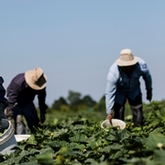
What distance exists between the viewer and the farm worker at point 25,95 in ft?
27.3

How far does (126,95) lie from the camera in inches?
332

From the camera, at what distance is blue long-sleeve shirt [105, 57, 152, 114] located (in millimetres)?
7879

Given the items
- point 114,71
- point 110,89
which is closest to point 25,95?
point 110,89

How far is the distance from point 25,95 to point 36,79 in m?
0.43

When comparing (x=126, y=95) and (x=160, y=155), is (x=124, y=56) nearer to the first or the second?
(x=126, y=95)

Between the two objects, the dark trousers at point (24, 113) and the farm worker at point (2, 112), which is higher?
the farm worker at point (2, 112)

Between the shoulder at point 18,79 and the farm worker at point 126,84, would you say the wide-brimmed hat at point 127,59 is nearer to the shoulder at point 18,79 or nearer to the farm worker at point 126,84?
the farm worker at point 126,84

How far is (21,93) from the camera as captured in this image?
8.45 meters

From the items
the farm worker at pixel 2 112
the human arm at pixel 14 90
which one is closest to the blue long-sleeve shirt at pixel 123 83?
the human arm at pixel 14 90

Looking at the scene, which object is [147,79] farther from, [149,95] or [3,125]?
[3,125]

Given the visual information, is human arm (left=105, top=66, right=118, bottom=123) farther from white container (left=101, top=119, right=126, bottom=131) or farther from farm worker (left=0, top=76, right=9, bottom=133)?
farm worker (left=0, top=76, right=9, bottom=133)

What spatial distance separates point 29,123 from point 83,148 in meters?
4.40

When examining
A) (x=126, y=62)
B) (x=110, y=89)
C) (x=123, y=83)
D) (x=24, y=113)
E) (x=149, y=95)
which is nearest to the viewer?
(x=126, y=62)

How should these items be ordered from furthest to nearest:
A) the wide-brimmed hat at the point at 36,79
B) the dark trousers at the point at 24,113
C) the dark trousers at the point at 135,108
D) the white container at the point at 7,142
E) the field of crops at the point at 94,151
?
the dark trousers at the point at 24,113
the dark trousers at the point at 135,108
the wide-brimmed hat at the point at 36,79
the white container at the point at 7,142
the field of crops at the point at 94,151
